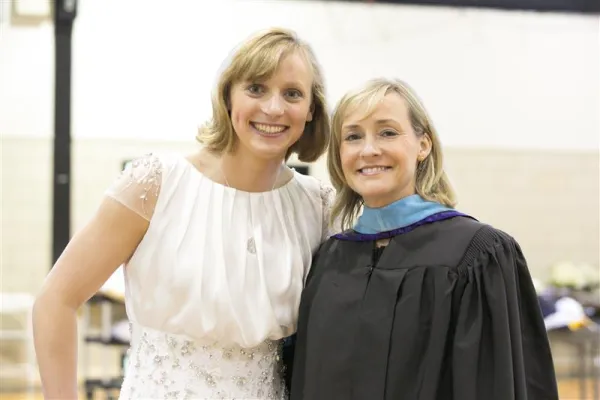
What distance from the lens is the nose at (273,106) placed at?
2199 millimetres

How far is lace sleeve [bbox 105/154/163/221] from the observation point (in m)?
2.19

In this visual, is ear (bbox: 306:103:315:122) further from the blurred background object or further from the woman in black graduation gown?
the blurred background object

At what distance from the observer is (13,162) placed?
6977 mm

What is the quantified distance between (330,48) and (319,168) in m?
1.41

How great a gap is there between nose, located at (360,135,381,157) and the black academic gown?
23cm

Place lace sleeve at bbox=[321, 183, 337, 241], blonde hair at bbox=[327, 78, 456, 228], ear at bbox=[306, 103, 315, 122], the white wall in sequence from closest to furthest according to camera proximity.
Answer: blonde hair at bbox=[327, 78, 456, 228]
ear at bbox=[306, 103, 315, 122]
lace sleeve at bbox=[321, 183, 337, 241]
the white wall

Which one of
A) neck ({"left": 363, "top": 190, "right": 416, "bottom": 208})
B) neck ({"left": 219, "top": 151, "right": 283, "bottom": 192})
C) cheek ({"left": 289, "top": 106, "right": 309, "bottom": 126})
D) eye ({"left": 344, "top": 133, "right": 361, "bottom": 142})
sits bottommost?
neck ({"left": 363, "top": 190, "right": 416, "bottom": 208})

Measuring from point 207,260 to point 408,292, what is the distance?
547mm

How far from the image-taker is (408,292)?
2.09 meters

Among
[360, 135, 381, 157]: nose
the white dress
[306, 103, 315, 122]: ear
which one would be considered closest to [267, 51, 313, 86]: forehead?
[306, 103, 315, 122]: ear

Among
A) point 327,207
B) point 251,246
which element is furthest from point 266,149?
point 327,207

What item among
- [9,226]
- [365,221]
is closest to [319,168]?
[9,226]

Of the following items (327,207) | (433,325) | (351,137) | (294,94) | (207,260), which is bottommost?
(433,325)

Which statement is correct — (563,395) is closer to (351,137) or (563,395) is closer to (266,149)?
(351,137)
